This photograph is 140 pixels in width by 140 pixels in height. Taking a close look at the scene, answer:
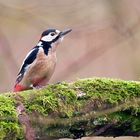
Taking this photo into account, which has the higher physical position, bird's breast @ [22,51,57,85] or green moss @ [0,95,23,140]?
bird's breast @ [22,51,57,85]

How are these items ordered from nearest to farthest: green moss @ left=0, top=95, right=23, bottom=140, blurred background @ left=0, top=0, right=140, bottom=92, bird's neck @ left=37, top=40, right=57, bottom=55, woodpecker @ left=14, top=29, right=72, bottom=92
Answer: green moss @ left=0, top=95, right=23, bottom=140
woodpecker @ left=14, top=29, right=72, bottom=92
bird's neck @ left=37, top=40, right=57, bottom=55
blurred background @ left=0, top=0, right=140, bottom=92

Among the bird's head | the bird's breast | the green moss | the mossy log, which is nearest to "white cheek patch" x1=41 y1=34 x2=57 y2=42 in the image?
the bird's head

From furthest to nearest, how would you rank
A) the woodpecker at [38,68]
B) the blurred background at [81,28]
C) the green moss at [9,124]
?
the blurred background at [81,28] → the woodpecker at [38,68] → the green moss at [9,124]

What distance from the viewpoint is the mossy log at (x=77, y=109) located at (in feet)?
10.6

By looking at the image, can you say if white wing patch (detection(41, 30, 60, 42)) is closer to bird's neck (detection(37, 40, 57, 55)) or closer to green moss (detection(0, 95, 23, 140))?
bird's neck (detection(37, 40, 57, 55))

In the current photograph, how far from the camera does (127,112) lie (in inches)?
140

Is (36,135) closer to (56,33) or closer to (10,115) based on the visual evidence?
(10,115)

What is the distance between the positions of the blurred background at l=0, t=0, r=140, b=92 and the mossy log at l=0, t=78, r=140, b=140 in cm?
107

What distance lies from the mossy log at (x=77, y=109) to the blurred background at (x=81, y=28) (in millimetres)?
1073

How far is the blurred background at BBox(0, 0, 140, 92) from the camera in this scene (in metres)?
4.99

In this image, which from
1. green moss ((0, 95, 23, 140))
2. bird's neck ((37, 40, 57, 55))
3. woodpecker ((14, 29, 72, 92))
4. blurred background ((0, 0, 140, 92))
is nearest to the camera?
green moss ((0, 95, 23, 140))

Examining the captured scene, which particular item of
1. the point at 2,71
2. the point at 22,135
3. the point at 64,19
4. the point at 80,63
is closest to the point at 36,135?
the point at 22,135

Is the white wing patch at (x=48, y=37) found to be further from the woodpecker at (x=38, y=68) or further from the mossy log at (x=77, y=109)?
the mossy log at (x=77, y=109)

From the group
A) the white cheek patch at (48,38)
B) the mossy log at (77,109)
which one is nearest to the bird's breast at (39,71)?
the white cheek patch at (48,38)
